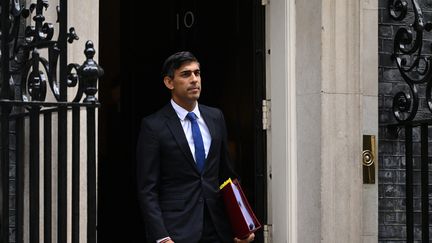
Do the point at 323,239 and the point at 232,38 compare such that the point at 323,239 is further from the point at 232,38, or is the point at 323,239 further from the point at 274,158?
the point at 232,38

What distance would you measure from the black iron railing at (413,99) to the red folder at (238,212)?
1.34m

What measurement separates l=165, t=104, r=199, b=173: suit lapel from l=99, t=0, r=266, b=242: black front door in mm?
1652

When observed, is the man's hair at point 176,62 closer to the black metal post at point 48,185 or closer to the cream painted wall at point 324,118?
the cream painted wall at point 324,118

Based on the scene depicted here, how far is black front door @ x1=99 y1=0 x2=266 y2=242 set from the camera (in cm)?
803

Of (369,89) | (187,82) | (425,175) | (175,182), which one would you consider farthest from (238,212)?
(369,89)

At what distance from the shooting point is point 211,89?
8742 millimetres

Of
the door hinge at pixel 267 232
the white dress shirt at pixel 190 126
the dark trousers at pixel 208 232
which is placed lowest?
the door hinge at pixel 267 232

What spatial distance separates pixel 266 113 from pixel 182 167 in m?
1.75

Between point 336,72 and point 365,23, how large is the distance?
1.52 ft

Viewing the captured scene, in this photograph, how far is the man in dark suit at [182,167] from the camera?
6.21 meters

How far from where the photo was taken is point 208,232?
633cm

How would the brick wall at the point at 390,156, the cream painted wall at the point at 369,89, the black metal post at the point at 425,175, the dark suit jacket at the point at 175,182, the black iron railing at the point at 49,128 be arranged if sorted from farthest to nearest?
the brick wall at the point at 390,156, the cream painted wall at the point at 369,89, the black metal post at the point at 425,175, the dark suit jacket at the point at 175,182, the black iron railing at the point at 49,128

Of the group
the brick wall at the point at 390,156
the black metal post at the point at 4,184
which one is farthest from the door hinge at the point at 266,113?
the black metal post at the point at 4,184

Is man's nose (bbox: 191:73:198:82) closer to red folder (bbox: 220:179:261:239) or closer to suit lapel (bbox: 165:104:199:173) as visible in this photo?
suit lapel (bbox: 165:104:199:173)
